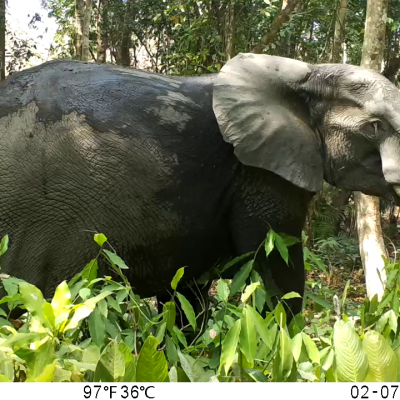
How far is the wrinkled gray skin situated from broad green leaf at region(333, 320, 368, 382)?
2018 mm

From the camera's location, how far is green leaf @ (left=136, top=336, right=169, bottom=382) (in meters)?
1.51

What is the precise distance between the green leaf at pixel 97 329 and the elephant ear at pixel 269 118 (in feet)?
5.91

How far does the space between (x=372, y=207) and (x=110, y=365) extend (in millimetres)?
4469

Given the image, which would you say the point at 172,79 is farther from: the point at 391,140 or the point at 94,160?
the point at 391,140

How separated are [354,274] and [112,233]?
17.9 feet

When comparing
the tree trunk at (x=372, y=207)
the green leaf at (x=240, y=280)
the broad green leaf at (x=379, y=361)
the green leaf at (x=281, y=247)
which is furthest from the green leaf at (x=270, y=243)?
the tree trunk at (x=372, y=207)

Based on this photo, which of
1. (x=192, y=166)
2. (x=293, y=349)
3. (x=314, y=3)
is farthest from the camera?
(x=314, y=3)

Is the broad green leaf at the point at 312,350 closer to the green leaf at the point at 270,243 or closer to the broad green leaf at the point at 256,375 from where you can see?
the broad green leaf at the point at 256,375

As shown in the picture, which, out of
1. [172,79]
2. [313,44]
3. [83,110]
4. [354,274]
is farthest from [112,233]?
[313,44]

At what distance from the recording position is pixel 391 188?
139 inches

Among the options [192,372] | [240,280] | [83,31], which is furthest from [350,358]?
[83,31]

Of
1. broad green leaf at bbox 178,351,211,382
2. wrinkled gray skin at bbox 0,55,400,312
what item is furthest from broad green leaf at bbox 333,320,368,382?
wrinkled gray skin at bbox 0,55,400,312

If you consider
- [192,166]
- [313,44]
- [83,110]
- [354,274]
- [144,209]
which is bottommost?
[354,274]

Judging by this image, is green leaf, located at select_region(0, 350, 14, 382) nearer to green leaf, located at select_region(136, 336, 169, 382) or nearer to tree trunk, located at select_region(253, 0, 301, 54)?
green leaf, located at select_region(136, 336, 169, 382)
